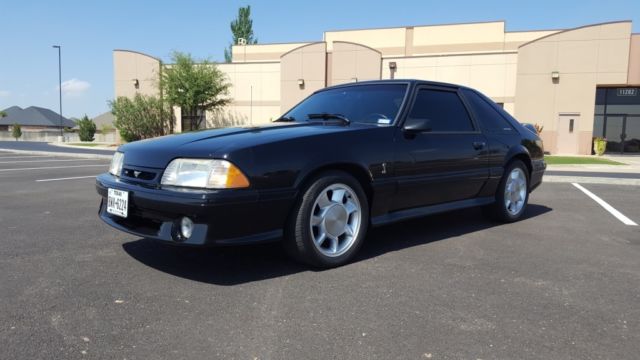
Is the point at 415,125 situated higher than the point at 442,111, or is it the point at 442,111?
the point at 442,111

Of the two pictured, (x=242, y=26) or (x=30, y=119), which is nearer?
(x=242, y=26)

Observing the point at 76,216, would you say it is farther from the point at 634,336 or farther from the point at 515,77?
the point at 515,77

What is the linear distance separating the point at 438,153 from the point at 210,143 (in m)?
2.05

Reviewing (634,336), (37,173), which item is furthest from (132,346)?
(37,173)

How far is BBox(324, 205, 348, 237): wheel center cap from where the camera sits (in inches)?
132

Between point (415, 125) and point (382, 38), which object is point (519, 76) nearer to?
point (382, 38)

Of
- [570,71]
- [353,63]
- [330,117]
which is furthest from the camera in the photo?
[353,63]

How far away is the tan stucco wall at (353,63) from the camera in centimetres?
2503

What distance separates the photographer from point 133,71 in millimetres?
30453

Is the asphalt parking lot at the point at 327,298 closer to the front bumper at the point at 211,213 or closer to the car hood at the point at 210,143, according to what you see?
the front bumper at the point at 211,213

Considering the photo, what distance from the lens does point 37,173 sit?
34.4ft

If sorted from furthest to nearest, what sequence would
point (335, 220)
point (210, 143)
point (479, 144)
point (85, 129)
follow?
point (85, 129)
point (479, 144)
point (335, 220)
point (210, 143)

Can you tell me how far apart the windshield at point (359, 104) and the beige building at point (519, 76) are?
2056cm

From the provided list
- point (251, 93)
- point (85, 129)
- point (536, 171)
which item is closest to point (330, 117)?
point (536, 171)
